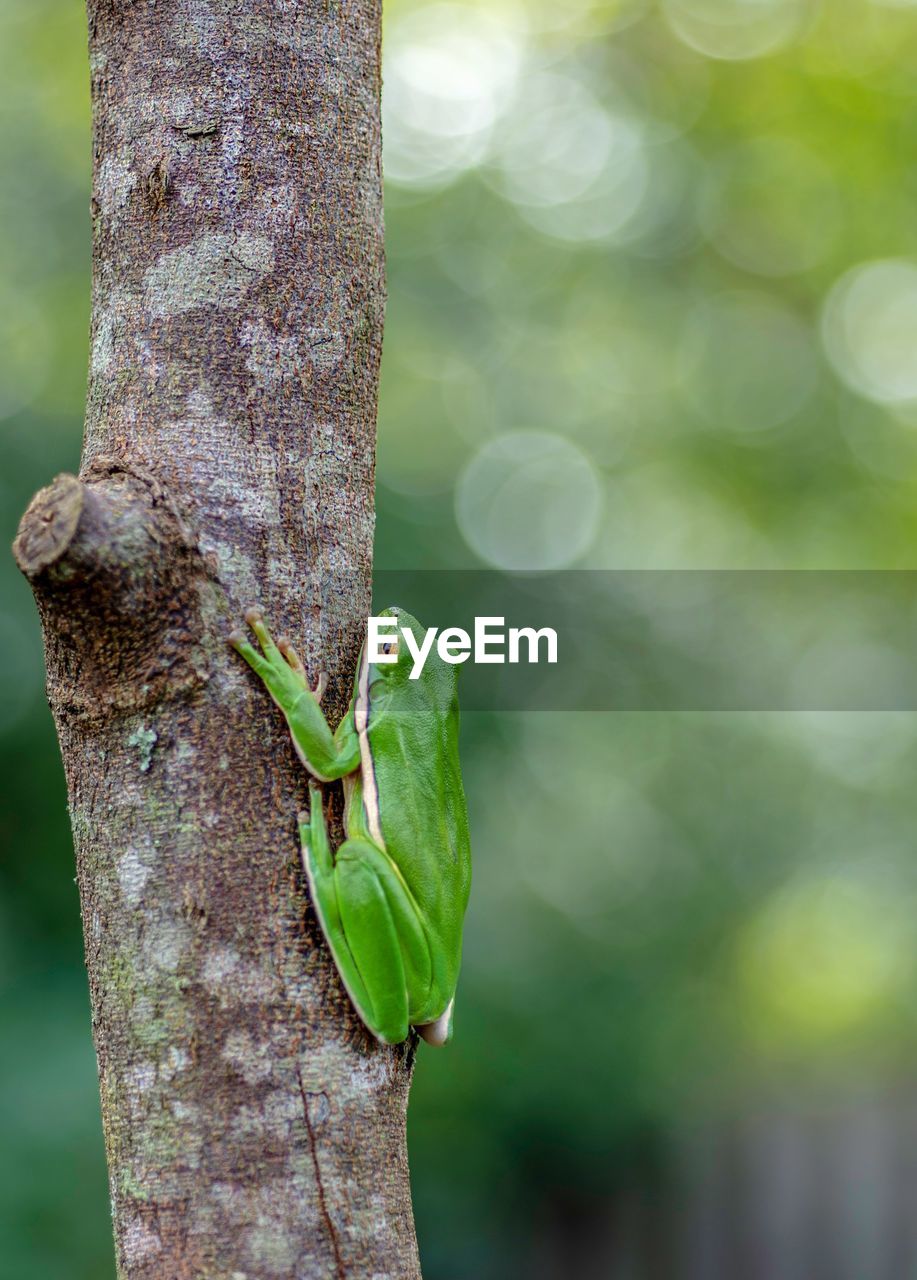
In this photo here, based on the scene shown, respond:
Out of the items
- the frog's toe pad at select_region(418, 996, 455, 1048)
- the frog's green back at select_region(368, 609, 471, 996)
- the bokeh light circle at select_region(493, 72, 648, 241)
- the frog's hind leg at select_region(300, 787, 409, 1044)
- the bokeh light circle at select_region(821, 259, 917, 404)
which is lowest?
the frog's toe pad at select_region(418, 996, 455, 1048)

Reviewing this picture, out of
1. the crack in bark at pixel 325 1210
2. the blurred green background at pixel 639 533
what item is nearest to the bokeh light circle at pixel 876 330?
the blurred green background at pixel 639 533

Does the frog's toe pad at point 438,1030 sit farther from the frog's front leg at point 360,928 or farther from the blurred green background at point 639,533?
the blurred green background at point 639,533

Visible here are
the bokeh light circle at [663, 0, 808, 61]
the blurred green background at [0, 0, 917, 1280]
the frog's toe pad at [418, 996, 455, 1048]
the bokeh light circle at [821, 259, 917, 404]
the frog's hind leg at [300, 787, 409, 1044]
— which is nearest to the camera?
the frog's hind leg at [300, 787, 409, 1044]

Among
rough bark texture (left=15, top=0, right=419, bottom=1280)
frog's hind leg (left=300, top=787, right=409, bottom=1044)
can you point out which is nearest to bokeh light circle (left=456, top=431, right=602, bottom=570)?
rough bark texture (left=15, top=0, right=419, bottom=1280)

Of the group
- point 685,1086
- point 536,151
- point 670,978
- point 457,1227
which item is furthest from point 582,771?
point 536,151

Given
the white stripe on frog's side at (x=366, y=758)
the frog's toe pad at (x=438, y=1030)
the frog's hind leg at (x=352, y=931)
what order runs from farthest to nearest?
the frog's toe pad at (x=438, y=1030) → the white stripe on frog's side at (x=366, y=758) → the frog's hind leg at (x=352, y=931)

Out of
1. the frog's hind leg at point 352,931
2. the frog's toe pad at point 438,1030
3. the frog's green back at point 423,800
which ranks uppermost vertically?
the frog's green back at point 423,800

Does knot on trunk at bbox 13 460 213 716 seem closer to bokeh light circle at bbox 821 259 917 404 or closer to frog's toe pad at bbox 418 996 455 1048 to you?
frog's toe pad at bbox 418 996 455 1048

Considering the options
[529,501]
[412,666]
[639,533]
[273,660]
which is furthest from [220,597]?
[639,533]
